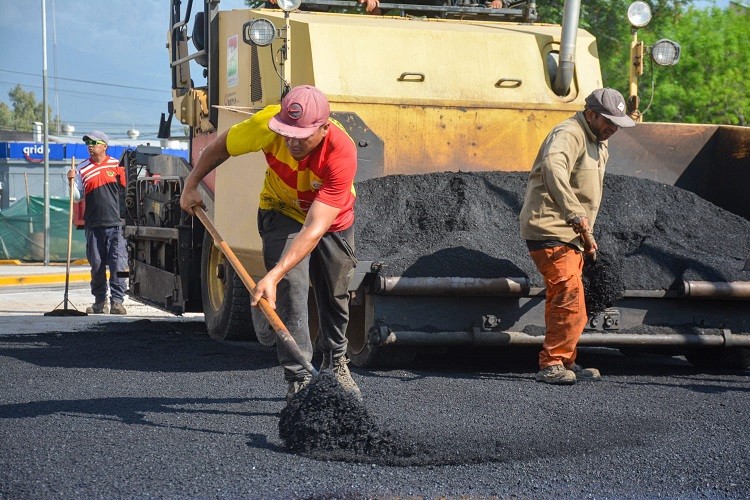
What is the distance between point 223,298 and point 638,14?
11.3 feet

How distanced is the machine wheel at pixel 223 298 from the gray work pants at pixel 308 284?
2346 mm

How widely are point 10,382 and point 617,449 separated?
3.30 meters

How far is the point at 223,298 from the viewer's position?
8.33 m

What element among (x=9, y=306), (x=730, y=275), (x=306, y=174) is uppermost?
(x=306, y=174)

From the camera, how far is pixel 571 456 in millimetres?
4527

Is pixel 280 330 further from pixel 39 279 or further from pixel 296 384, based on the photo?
pixel 39 279

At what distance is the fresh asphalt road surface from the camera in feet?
13.3

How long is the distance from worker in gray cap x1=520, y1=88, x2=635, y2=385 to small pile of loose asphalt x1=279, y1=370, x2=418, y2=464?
1987mm

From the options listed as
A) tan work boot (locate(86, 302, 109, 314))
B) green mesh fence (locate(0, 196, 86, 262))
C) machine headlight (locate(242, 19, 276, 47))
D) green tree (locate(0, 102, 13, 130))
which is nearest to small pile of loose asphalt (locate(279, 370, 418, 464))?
machine headlight (locate(242, 19, 276, 47))

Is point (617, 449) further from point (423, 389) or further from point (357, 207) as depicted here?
point (357, 207)

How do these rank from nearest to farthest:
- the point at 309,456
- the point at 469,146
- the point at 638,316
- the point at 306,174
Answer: the point at 309,456 → the point at 306,174 → the point at 638,316 → the point at 469,146

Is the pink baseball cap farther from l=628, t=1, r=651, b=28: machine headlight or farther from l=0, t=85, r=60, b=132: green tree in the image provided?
l=0, t=85, r=60, b=132: green tree

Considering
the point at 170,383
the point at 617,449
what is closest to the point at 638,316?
the point at 617,449

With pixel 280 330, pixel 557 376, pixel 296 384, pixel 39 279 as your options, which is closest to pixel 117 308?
pixel 39 279
